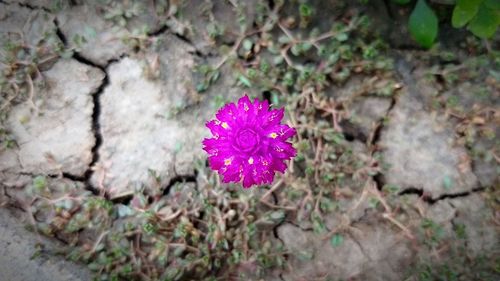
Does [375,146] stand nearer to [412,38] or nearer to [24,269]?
[412,38]

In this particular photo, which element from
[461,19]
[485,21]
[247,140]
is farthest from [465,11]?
[247,140]

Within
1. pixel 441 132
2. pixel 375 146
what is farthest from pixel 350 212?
pixel 441 132

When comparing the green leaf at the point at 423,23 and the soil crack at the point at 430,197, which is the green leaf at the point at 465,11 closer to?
the green leaf at the point at 423,23

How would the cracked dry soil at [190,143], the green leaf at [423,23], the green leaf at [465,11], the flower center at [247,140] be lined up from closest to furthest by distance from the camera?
the flower center at [247,140] < the green leaf at [465,11] < the green leaf at [423,23] < the cracked dry soil at [190,143]

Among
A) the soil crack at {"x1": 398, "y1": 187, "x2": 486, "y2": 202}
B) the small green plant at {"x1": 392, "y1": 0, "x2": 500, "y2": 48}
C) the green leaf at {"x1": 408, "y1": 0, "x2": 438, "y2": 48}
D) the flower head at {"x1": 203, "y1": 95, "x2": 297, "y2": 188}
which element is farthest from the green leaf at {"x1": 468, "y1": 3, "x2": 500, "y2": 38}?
the flower head at {"x1": 203, "y1": 95, "x2": 297, "y2": 188}

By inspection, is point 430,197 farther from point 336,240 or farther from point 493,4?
point 493,4

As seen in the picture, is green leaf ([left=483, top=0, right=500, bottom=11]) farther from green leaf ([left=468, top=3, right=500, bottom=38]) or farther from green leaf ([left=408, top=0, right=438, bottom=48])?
green leaf ([left=408, top=0, right=438, bottom=48])

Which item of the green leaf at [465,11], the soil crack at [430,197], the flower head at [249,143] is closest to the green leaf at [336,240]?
the soil crack at [430,197]
